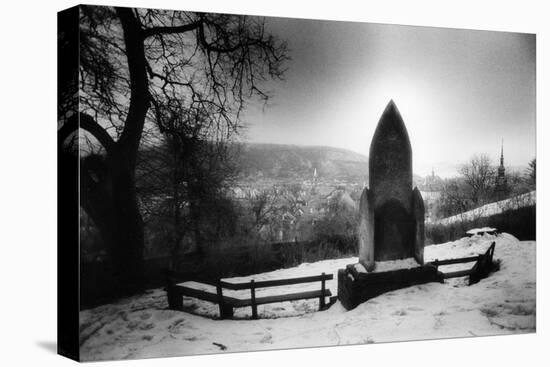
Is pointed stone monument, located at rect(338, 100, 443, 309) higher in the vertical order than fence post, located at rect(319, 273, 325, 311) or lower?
higher

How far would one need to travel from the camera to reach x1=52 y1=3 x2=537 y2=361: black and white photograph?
27.8 feet

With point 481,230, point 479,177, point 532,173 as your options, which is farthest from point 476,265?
point 532,173

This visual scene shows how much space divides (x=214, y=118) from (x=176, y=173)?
69cm

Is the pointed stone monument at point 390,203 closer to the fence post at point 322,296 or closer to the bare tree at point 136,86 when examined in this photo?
the fence post at point 322,296

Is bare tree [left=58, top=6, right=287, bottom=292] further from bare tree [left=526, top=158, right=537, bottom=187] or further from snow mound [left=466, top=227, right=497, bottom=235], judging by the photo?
bare tree [left=526, top=158, right=537, bottom=187]

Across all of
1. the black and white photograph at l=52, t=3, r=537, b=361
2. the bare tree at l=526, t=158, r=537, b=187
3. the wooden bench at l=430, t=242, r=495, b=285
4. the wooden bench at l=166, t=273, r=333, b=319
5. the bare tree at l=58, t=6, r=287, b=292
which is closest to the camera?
the bare tree at l=58, t=6, r=287, b=292

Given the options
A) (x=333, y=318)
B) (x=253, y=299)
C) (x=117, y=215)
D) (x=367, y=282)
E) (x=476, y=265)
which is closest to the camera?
(x=117, y=215)

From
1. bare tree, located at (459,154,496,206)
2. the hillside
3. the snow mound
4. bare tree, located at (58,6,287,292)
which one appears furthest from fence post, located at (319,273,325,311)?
bare tree, located at (459,154,496,206)

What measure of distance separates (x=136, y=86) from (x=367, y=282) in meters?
3.19

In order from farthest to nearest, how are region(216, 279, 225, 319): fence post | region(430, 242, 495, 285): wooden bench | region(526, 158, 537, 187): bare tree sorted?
region(526, 158, 537, 187): bare tree, region(430, 242, 495, 285): wooden bench, region(216, 279, 225, 319): fence post

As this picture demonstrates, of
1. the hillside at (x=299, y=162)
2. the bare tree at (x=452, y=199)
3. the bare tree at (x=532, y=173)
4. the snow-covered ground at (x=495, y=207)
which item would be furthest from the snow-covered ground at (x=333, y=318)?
the hillside at (x=299, y=162)

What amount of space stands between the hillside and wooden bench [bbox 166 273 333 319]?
1.08 meters

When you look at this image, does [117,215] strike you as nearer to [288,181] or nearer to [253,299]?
[253,299]

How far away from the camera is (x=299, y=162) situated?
30.5 feet
